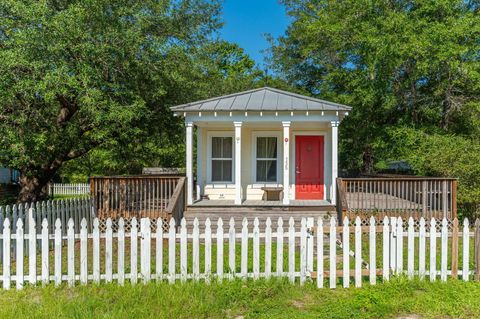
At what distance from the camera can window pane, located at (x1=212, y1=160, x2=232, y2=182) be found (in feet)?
44.5

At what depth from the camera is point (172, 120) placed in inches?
590

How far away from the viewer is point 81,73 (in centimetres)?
1012

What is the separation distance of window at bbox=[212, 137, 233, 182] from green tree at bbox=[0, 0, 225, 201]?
2.29 m

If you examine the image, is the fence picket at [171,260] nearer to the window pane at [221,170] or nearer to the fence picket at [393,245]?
the fence picket at [393,245]

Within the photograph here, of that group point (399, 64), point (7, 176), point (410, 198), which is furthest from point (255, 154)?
point (7, 176)

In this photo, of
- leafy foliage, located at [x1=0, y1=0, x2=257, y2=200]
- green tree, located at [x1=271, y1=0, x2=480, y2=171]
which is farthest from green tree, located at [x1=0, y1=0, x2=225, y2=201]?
green tree, located at [x1=271, y1=0, x2=480, y2=171]

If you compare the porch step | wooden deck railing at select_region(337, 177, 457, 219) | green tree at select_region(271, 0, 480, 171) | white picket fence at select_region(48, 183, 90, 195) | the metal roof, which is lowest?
white picket fence at select_region(48, 183, 90, 195)

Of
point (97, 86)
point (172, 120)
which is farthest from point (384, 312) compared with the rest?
point (172, 120)

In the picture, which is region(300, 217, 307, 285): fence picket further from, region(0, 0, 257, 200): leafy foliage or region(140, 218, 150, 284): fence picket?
region(0, 0, 257, 200): leafy foliage

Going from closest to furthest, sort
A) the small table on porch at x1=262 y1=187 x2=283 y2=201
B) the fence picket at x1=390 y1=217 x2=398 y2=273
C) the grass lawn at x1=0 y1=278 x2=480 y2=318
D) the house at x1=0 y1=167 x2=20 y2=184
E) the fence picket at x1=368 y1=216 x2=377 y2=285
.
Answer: the grass lawn at x1=0 y1=278 x2=480 y2=318 < the fence picket at x1=368 y1=216 x2=377 y2=285 < the fence picket at x1=390 y1=217 x2=398 y2=273 < the small table on porch at x1=262 y1=187 x2=283 y2=201 < the house at x1=0 y1=167 x2=20 y2=184

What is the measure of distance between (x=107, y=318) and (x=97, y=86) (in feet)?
26.6

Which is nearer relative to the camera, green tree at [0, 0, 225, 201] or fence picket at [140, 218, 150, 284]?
fence picket at [140, 218, 150, 284]

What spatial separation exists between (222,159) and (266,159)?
60.7 inches

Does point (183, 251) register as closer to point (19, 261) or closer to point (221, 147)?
point (19, 261)
